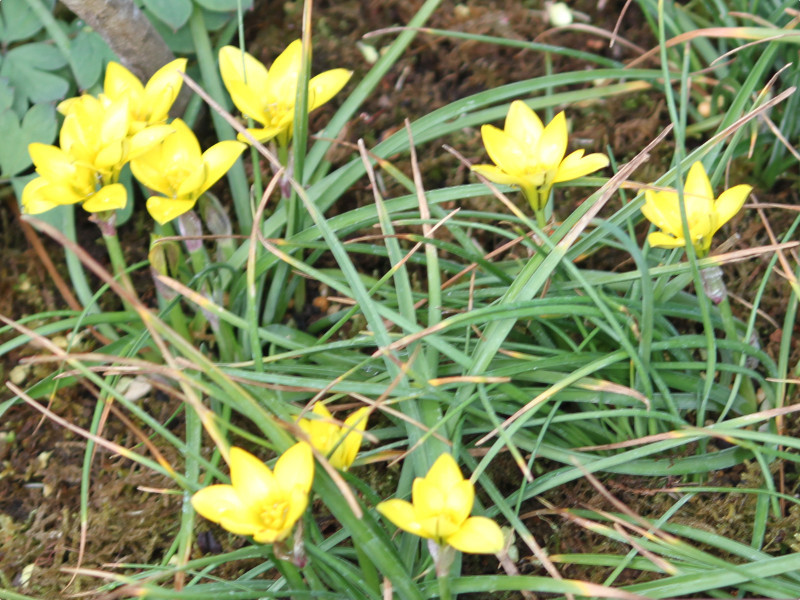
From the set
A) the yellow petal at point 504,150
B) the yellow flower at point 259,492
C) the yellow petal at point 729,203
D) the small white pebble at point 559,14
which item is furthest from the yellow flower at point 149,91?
the small white pebble at point 559,14

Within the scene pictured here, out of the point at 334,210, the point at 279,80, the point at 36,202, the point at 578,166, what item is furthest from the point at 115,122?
the point at 578,166

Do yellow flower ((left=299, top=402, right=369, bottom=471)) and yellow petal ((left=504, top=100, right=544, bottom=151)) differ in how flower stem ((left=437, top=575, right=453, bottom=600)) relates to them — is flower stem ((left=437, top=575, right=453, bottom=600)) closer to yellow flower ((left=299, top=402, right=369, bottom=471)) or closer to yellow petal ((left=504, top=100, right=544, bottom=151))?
yellow flower ((left=299, top=402, right=369, bottom=471))

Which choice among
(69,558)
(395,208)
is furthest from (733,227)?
(69,558)

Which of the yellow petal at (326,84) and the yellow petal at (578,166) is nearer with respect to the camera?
the yellow petal at (578,166)

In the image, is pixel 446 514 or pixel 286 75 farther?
pixel 286 75

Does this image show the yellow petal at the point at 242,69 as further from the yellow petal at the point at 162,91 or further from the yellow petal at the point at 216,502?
the yellow petal at the point at 216,502

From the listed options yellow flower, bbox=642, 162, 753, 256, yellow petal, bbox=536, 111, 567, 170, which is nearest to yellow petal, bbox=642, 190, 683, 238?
yellow flower, bbox=642, 162, 753, 256

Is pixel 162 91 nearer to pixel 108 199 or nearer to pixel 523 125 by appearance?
pixel 108 199
